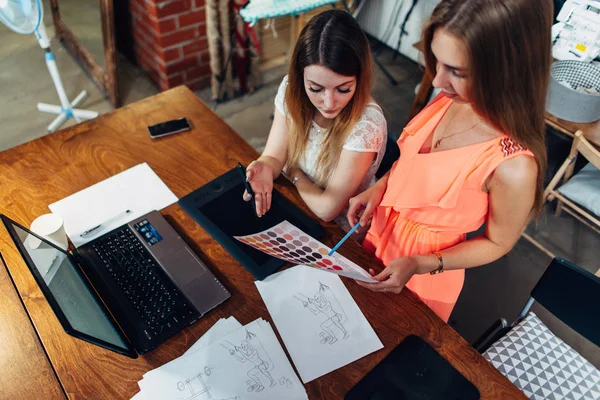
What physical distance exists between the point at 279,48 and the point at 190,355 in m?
2.77

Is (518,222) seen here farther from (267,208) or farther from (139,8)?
(139,8)

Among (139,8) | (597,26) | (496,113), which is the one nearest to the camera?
(496,113)

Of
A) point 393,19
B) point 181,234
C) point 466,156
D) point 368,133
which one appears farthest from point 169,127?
point 393,19

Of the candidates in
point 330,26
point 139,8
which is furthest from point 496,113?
point 139,8

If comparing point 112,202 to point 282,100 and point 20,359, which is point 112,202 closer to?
point 20,359

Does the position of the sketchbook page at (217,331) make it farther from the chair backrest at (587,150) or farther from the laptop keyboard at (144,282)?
the chair backrest at (587,150)

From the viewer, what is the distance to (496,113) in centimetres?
90

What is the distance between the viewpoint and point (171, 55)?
8.96ft

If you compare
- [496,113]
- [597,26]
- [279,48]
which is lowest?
[279,48]

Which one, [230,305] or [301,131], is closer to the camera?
[230,305]

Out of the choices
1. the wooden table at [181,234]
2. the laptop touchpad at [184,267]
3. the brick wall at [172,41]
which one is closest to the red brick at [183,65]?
the brick wall at [172,41]

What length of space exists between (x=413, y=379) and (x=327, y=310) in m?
0.24

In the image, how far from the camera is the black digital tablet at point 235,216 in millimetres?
1146

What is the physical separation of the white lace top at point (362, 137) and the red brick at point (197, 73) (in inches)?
68.2
